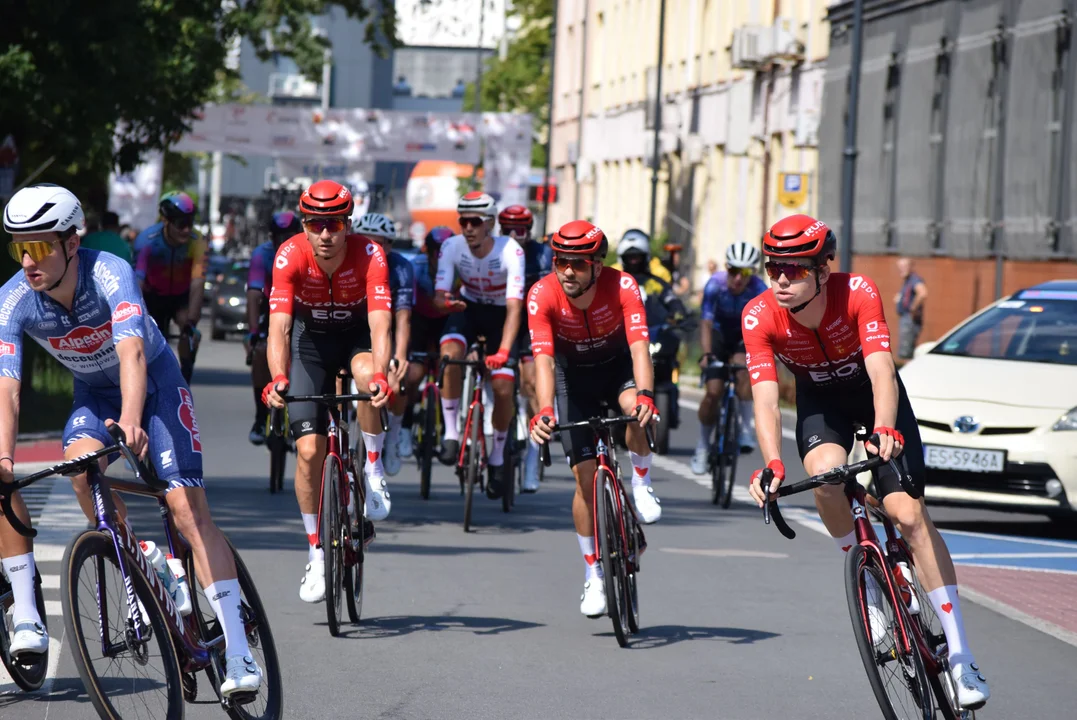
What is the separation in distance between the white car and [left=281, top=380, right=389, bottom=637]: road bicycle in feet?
17.0

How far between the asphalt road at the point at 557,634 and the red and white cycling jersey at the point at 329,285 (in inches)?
55.7

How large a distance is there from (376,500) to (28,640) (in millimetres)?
3162

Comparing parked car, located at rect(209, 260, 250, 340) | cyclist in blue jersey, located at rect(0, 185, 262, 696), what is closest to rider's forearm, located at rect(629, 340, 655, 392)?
cyclist in blue jersey, located at rect(0, 185, 262, 696)

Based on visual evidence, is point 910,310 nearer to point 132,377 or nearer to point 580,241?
point 580,241

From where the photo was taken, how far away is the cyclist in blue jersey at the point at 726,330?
54.4 ft

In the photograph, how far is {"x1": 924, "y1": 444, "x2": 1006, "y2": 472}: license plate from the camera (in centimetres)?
1362

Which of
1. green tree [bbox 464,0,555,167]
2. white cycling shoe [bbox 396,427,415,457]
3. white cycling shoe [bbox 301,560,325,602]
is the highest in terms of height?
green tree [bbox 464,0,555,167]

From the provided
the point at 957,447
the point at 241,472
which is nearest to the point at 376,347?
the point at 957,447

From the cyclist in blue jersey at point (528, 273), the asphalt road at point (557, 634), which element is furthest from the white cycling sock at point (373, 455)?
the cyclist in blue jersey at point (528, 273)

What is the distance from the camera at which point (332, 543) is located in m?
9.27

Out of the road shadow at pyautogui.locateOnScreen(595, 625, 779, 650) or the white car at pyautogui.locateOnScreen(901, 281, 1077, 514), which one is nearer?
the road shadow at pyautogui.locateOnScreen(595, 625, 779, 650)

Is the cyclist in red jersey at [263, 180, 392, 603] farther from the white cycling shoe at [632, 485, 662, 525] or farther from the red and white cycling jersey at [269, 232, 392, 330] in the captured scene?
the white cycling shoe at [632, 485, 662, 525]

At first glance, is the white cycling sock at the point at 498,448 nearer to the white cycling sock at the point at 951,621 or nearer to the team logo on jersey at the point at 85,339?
the white cycling sock at the point at 951,621

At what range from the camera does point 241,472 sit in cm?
1722
